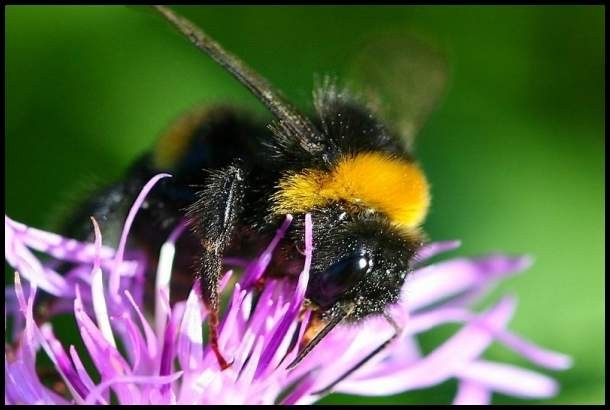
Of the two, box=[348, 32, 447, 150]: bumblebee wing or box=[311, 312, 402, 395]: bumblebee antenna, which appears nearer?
box=[311, 312, 402, 395]: bumblebee antenna

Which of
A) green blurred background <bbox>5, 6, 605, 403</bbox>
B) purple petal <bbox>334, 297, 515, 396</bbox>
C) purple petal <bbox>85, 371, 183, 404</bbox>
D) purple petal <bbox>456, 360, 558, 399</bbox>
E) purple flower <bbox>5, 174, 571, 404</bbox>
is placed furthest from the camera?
green blurred background <bbox>5, 6, 605, 403</bbox>

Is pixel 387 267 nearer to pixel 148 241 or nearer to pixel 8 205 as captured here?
pixel 148 241

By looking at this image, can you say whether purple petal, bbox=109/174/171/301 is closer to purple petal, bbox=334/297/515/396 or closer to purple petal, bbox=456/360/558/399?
purple petal, bbox=334/297/515/396

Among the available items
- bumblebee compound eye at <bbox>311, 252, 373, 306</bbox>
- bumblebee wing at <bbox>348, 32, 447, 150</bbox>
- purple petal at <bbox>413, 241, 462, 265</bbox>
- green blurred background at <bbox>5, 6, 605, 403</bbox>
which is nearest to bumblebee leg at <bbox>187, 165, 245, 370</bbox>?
bumblebee compound eye at <bbox>311, 252, 373, 306</bbox>

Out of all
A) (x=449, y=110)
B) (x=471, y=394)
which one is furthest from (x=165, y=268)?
(x=449, y=110)

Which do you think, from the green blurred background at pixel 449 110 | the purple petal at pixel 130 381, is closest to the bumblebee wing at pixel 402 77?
the green blurred background at pixel 449 110

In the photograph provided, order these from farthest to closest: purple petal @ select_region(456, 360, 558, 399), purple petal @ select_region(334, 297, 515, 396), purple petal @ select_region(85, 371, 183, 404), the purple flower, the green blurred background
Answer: the green blurred background, purple petal @ select_region(456, 360, 558, 399), purple petal @ select_region(334, 297, 515, 396), the purple flower, purple petal @ select_region(85, 371, 183, 404)

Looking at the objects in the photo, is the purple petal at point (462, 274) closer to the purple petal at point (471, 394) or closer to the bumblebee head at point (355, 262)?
the purple petal at point (471, 394)

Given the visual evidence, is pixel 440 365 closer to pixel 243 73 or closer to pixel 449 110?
pixel 243 73
